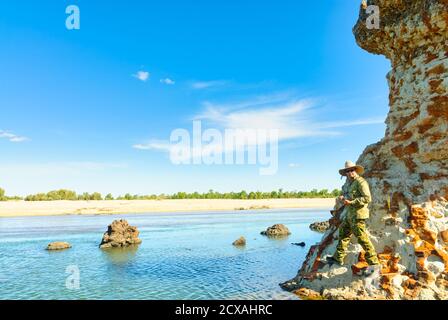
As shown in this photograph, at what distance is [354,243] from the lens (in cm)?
1234

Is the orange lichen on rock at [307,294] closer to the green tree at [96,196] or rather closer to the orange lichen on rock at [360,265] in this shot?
the orange lichen on rock at [360,265]

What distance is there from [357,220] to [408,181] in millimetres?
2535

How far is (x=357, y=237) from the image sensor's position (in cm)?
1162

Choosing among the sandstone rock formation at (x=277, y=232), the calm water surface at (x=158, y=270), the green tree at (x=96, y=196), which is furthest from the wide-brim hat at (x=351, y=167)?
the green tree at (x=96, y=196)

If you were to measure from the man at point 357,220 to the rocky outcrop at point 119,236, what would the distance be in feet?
64.6

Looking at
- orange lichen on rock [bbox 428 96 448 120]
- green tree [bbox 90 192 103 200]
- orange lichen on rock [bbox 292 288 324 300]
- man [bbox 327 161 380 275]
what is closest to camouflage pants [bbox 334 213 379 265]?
man [bbox 327 161 380 275]

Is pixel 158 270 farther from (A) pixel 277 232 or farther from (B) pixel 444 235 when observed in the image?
(A) pixel 277 232

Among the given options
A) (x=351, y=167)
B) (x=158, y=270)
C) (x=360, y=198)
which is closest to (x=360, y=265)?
(x=360, y=198)

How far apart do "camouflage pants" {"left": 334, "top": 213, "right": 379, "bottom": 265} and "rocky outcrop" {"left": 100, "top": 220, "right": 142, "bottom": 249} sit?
19850mm

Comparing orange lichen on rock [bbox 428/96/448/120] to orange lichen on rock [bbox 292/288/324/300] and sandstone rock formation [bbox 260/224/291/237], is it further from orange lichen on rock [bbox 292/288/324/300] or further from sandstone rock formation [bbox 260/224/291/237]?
sandstone rock formation [bbox 260/224/291/237]

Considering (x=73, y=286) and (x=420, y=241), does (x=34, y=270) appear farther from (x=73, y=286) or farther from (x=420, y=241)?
(x=420, y=241)

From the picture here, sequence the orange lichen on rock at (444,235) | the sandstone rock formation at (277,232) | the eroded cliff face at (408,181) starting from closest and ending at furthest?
1. the eroded cliff face at (408,181)
2. the orange lichen on rock at (444,235)
3. the sandstone rock formation at (277,232)

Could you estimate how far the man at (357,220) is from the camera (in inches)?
450

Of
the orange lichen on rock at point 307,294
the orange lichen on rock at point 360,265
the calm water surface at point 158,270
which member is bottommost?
the calm water surface at point 158,270
